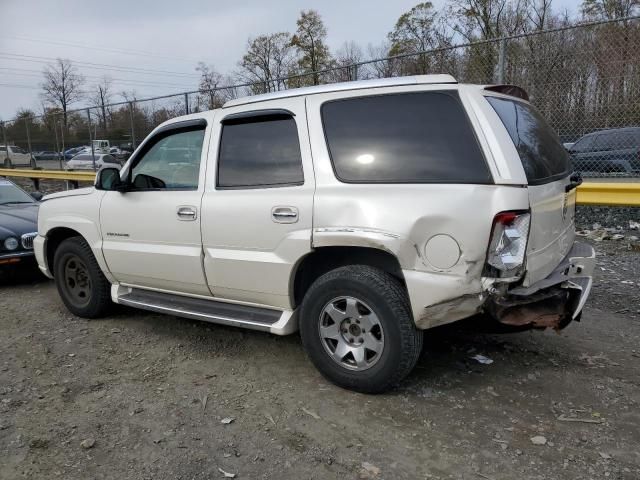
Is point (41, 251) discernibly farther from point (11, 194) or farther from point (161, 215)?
point (11, 194)

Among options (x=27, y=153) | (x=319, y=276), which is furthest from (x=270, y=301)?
(x=27, y=153)

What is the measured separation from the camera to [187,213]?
12.9ft

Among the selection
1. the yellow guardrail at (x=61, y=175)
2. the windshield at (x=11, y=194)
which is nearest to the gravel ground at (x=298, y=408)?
the windshield at (x=11, y=194)

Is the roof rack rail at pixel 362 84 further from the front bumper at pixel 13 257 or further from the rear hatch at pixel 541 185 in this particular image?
the front bumper at pixel 13 257

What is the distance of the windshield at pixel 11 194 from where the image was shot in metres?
7.70

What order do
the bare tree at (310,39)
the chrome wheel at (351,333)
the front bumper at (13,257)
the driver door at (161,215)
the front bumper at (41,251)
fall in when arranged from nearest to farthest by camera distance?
1. the chrome wheel at (351,333)
2. the driver door at (161,215)
3. the front bumper at (41,251)
4. the front bumper at (13,257)
5. the bare tree at (310,39)

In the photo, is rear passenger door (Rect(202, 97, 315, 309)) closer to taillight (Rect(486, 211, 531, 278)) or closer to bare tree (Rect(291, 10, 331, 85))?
taillight (Rect(486, 211, 531, 278))

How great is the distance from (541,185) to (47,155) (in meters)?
19.3

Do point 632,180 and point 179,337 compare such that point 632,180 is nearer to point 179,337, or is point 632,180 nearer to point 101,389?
point 179,337

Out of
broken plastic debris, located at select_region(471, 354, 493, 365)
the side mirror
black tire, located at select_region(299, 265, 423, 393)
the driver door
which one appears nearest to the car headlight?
the driver door

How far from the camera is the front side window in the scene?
13.4ft

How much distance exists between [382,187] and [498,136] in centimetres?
73

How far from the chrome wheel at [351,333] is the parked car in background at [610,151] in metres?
5.57

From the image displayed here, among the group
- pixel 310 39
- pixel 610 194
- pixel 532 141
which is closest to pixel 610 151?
pixel 610 194
